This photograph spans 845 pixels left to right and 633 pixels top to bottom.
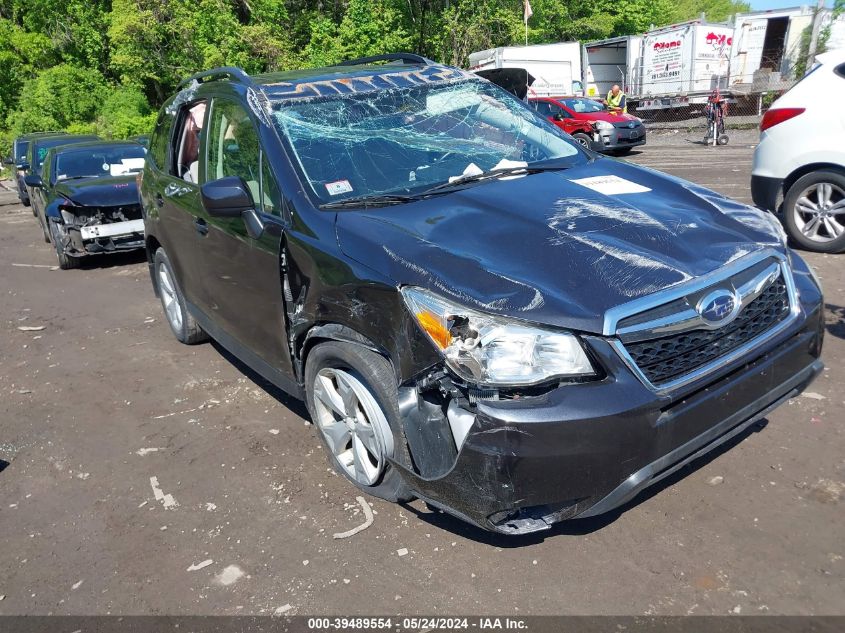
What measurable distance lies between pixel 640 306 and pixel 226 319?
2579 millimetres

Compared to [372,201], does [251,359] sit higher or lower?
lower

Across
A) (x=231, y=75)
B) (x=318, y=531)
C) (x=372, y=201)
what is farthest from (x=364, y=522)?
(x=231, y=75)

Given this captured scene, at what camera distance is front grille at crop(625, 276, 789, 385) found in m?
2.43

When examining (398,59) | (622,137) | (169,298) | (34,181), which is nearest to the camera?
(398,59)

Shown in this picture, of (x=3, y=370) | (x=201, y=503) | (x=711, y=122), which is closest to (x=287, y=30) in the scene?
(x=711, y=122)

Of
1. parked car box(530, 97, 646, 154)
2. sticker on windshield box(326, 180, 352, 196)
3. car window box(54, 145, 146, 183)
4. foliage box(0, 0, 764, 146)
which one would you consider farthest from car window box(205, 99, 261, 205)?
foliage box(0, 0, 764, 146)

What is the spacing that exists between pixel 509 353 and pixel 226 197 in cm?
170

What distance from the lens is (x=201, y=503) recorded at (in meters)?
3.41

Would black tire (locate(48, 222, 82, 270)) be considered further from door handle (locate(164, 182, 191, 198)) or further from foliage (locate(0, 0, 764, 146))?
foliage (locate(0, 0, 764, 146))

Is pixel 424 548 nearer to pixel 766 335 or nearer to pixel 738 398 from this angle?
pixel 738 398

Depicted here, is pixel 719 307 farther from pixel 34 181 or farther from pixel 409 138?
pixel 34 181

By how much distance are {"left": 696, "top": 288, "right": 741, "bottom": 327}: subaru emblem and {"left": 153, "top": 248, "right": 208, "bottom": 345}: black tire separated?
368cm

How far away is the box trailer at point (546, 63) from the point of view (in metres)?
24.4

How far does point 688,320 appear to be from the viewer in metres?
2.51
